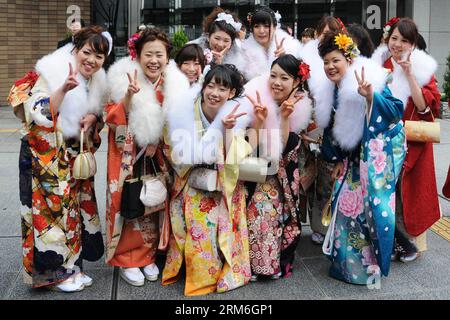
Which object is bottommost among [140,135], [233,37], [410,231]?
[410,231]

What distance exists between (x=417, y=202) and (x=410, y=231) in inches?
8.5

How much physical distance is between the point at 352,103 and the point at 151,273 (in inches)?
67.0

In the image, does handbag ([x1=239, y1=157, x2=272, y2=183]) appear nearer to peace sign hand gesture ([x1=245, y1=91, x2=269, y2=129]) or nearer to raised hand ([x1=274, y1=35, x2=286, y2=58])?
peace sign hand gesture ([x1=245, y1=91, x2=269, y2=129])

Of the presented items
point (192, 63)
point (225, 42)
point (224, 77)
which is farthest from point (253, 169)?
point (225, 42)

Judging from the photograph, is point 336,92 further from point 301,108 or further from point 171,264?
point 171,264

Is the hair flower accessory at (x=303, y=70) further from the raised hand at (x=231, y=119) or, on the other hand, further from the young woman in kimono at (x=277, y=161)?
the raised hand at (x=231, y=119)

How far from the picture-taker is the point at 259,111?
3141 mm

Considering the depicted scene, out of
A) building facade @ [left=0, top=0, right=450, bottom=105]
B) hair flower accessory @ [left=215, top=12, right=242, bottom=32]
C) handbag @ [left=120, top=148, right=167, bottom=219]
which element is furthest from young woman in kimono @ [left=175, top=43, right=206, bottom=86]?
building facade @ [left=0, top=0, right=450, bottom=105]

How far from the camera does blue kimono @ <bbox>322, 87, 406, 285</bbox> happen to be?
312cm

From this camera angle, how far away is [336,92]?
338 cm

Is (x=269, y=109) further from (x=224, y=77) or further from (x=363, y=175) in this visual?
(x=363, y=175)

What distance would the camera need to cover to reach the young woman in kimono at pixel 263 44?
388 cm

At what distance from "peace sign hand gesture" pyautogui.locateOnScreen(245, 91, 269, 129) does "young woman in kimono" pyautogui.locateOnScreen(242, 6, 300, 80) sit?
2.37ft
